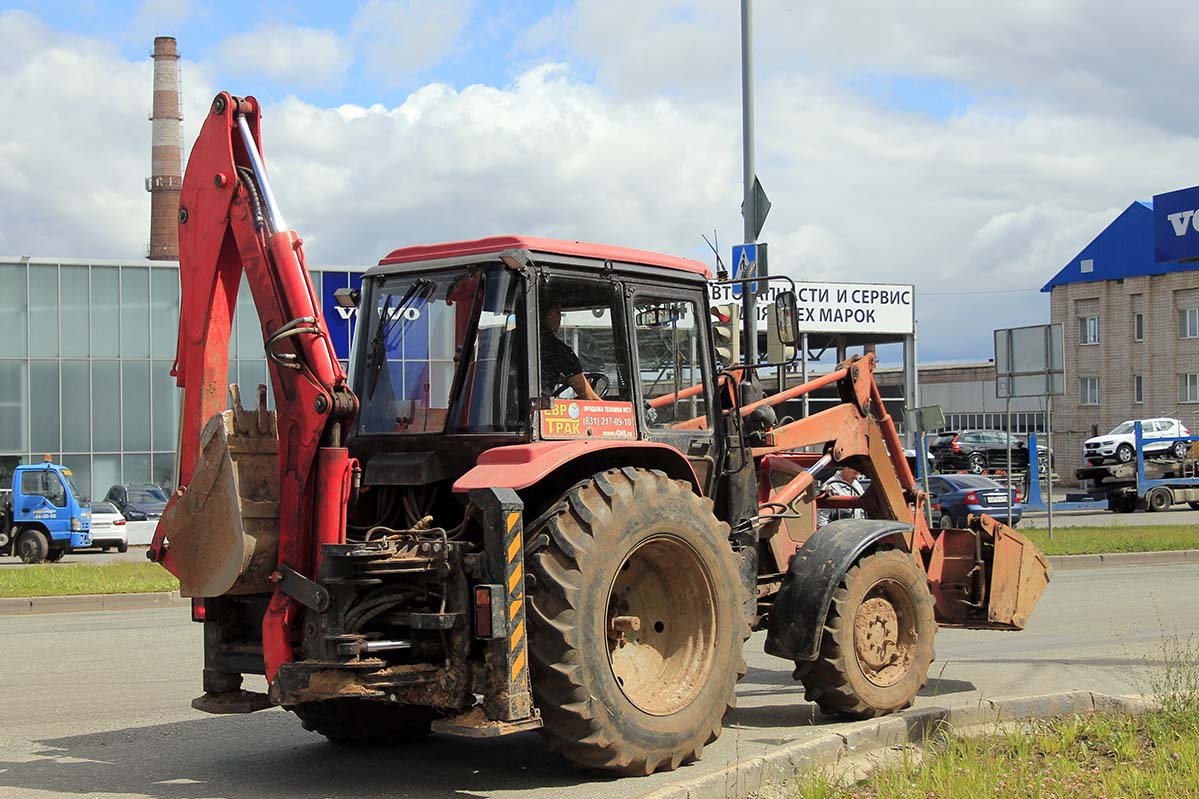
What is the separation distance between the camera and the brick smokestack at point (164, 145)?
58812 mm

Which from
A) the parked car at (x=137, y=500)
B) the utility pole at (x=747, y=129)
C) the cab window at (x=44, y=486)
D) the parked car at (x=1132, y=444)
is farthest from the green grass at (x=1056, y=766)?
the parked car at (x=1132, y=444)

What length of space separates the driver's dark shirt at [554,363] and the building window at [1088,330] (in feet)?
212

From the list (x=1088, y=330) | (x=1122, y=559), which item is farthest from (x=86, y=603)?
(x=1088, y=330)

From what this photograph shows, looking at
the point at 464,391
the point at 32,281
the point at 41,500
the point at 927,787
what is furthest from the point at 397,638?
the point at 32,281

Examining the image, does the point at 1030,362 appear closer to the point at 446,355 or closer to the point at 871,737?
the point at 871,737

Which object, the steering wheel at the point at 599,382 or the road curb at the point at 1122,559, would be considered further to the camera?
the road curb at the point at 1122,559

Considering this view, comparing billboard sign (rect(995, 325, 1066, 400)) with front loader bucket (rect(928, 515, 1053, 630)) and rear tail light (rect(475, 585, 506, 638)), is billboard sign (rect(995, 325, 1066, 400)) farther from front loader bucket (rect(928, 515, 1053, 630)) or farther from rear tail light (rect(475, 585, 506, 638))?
rear tail light (rect(475, 585, 506, 638))

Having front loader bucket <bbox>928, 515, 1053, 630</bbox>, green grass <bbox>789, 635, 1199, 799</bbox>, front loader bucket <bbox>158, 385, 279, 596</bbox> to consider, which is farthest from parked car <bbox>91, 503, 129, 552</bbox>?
green grass <bbox>789, 635, 1199, 799</bbox>

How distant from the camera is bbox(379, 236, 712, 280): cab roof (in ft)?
24.9

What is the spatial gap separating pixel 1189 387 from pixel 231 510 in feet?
212

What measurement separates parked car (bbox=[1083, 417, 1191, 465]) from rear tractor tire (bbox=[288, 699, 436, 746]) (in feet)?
124

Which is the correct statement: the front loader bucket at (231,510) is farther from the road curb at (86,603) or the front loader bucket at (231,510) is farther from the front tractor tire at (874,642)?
Answer: the road curb at (86,603)

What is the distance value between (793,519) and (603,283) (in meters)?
2.57

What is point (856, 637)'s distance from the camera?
343 inches
